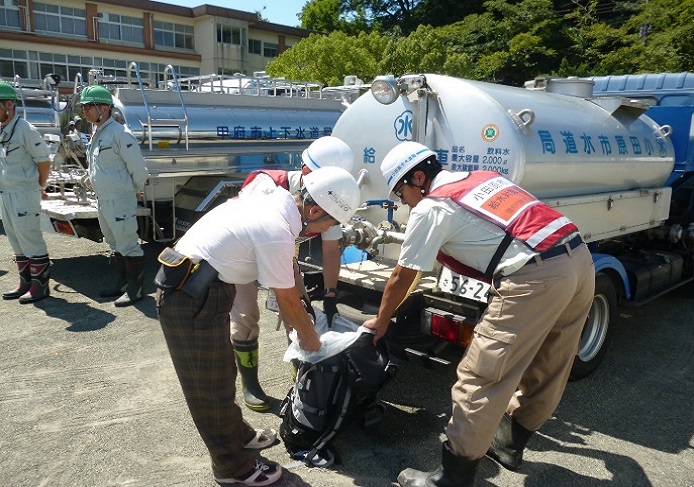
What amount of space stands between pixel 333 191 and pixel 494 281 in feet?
2.95

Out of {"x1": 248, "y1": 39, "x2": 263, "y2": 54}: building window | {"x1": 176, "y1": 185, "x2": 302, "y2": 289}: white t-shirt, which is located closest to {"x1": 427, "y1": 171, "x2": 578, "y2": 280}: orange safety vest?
{"x1": 176, "y1": 185, "x2": 302, "y2": 289}: white t-shirt

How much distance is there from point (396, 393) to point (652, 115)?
381 cm

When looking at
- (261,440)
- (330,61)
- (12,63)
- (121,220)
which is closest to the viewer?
(261,440)

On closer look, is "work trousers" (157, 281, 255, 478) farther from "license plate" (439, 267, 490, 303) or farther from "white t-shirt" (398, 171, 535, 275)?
"license plate" (439, 267, 490, 303)

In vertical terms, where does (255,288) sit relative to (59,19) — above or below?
below

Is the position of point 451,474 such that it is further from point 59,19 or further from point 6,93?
point 59,19

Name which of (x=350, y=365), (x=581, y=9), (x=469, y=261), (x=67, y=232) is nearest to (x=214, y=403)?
(x=350, y=365)

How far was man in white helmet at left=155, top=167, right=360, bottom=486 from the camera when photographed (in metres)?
2.52

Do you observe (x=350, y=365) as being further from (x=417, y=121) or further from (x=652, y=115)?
(x=652, y=115)

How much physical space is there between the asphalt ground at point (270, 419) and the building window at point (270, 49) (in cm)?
3353

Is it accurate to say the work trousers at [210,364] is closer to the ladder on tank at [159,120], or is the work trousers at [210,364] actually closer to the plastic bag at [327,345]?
the plastic bag at [327,345]

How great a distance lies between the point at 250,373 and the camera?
12.3 feet

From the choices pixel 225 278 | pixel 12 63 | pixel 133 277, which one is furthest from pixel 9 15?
pixel 225 278

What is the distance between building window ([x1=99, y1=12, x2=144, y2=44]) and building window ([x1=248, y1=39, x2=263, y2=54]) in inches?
279
